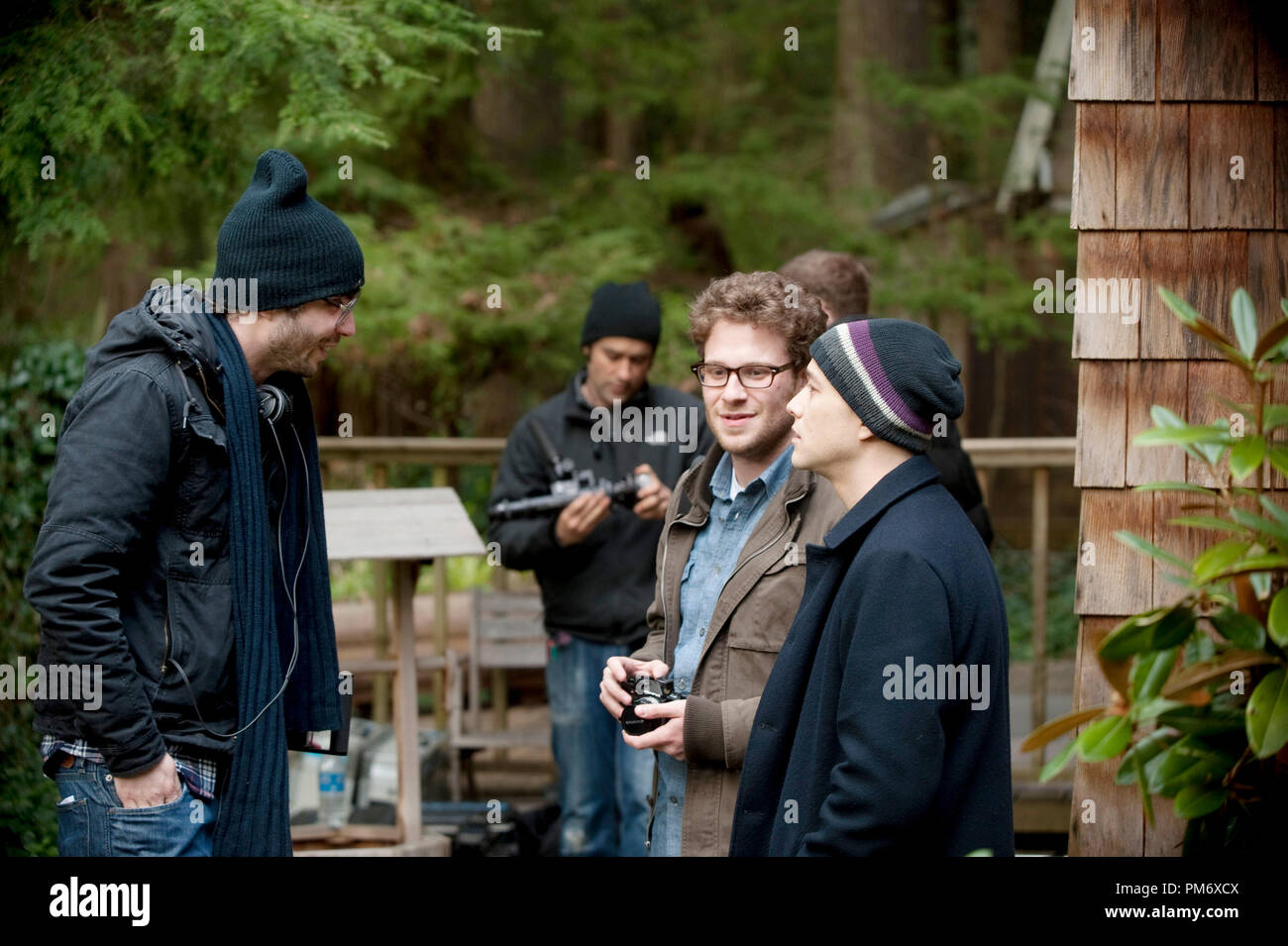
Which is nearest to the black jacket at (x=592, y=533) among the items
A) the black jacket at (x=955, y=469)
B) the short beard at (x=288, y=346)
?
the black jacket at (x=955, y=469)

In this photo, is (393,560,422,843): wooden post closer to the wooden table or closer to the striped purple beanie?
the wooden table

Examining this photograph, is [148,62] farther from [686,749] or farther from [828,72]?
[828,72]

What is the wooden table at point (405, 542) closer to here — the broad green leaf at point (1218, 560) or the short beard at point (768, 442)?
the short beard at point (768, 442)

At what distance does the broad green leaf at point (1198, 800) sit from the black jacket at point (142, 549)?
1782 mm

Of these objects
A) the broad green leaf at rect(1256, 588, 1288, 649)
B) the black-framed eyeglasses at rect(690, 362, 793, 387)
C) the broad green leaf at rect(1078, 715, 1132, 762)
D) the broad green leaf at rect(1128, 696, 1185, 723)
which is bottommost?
the broad green leaf at rect(1078, 715, 1132, 762)

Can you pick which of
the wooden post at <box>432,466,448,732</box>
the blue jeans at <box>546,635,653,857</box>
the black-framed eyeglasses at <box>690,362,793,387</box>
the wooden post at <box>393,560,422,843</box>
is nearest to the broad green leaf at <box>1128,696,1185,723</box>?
the black-framed eyeglasses at <box>690,362,793,387</box>

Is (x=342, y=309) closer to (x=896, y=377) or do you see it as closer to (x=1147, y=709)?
(x=896, y=377)

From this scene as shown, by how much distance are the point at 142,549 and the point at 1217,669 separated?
1.93m

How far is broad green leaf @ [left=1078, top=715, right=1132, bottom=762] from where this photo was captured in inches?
71.7

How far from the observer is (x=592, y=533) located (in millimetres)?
4219

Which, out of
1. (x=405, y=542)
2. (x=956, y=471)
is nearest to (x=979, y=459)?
(x=956, y=471)

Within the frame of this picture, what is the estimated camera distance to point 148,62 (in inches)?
151

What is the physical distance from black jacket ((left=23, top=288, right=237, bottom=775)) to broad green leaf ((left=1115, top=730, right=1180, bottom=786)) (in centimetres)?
168

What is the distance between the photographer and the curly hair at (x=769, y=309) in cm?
272
